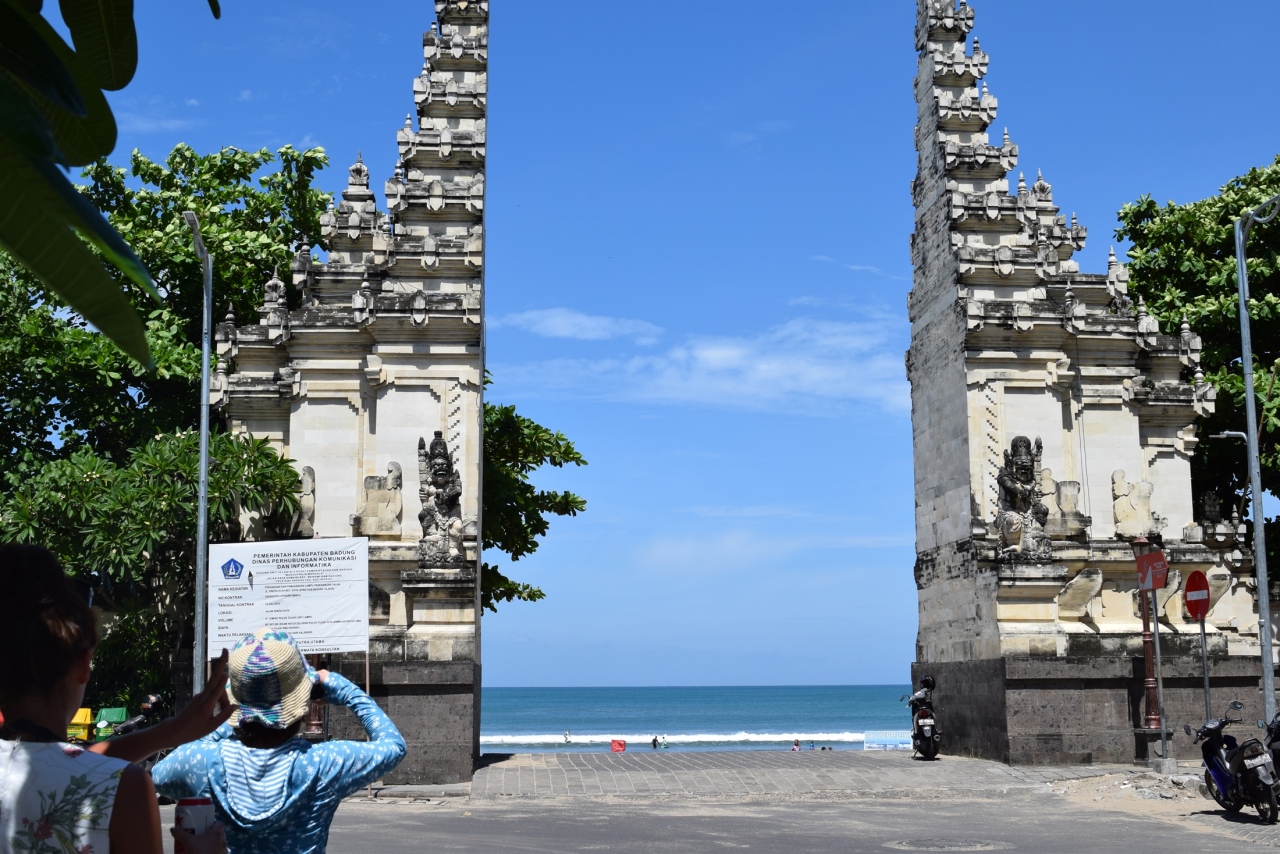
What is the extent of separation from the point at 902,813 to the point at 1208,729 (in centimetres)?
393

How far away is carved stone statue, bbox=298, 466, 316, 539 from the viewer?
2300 cm

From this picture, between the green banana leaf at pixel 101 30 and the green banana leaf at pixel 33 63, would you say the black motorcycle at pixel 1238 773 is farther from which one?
the green banana leaf at pixel 33 63

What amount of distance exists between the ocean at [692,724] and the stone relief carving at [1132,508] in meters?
44.5

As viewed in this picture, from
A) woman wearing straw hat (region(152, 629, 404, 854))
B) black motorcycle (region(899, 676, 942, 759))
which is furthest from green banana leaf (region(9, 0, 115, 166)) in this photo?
black motorcycle (region(899, 676, 942, 759))

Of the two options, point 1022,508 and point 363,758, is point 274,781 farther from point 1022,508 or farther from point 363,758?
point 1022,508

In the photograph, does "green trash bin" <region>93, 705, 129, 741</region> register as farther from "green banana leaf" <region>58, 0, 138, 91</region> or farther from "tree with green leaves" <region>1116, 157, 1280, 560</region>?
"tree with green leaves" <region>1116, 157, 1280, 560</region>

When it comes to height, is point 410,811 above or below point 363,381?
below

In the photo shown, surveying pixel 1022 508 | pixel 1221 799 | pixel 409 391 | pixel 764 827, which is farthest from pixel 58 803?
pixel 1022 508

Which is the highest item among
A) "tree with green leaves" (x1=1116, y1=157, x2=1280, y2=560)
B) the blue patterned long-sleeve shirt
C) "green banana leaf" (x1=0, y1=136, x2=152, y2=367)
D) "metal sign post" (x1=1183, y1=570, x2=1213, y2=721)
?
"tree with green leaves" (x1=1116, y1=157, x2=1280, y2=560)

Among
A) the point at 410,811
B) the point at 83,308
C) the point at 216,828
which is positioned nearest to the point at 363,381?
the point at 410,811

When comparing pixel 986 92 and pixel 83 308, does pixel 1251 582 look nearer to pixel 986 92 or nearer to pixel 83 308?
A: pixel 986 92

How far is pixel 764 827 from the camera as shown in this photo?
51.5ft

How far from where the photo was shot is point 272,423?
24.6 m

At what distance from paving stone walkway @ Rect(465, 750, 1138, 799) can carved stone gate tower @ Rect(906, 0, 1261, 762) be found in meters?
1.13
